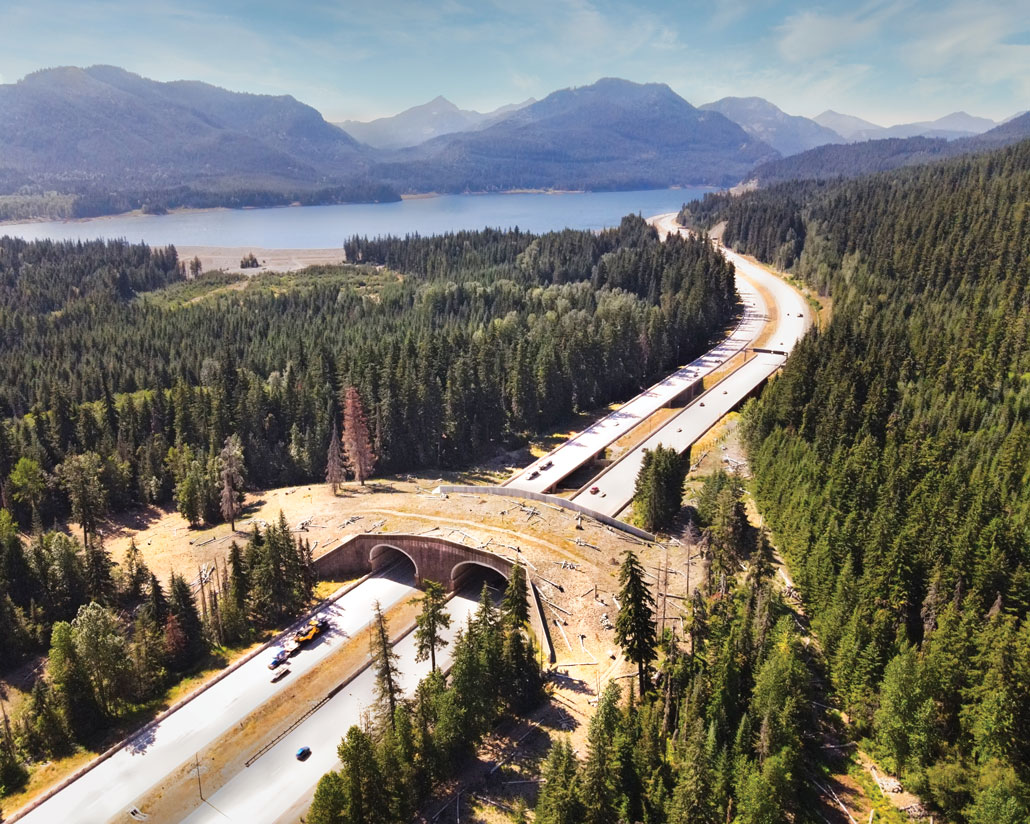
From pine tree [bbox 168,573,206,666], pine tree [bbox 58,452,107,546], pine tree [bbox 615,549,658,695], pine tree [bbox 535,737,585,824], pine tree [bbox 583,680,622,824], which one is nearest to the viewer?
pine tree [bbox 535,737,585,824]

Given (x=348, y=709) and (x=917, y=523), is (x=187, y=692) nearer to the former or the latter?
(x=348, y=709)

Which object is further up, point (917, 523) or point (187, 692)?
point (917, 523)

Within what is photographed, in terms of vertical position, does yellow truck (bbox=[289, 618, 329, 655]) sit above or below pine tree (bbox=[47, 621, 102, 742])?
below

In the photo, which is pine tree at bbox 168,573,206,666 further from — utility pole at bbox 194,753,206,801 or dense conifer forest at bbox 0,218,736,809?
utility pole at bbox 194,753,206,801

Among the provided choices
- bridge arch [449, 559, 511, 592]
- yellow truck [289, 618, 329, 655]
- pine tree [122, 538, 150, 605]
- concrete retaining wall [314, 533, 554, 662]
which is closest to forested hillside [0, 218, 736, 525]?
pine tree [122, 538, 150, 605]

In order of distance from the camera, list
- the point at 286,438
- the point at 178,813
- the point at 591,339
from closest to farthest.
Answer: the point at 178,813
the point at 286,438
the point at 591,339

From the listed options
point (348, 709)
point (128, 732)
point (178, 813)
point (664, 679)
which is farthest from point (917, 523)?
point (128, 732)

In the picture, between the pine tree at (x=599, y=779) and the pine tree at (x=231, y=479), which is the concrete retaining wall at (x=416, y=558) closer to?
the pine tree at (x=231, y=479)

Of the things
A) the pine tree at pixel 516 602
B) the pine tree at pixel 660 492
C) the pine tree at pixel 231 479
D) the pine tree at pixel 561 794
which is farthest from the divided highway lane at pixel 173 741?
the pine tree at pixel 660 492
